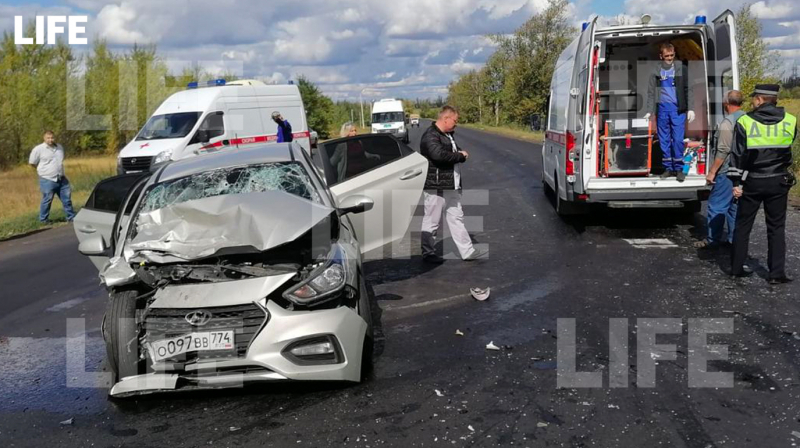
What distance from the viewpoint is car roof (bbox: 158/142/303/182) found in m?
6.04

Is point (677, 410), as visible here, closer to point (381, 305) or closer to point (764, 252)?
point (381, 305)

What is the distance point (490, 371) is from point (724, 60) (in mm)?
6365

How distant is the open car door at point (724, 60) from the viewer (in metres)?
8.77

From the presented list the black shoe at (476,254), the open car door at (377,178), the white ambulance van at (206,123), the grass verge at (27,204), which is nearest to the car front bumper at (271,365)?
the open car door at (377,178)

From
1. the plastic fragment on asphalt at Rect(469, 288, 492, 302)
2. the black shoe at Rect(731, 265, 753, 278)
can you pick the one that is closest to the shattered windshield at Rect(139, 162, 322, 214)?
the plastic fragment on asphalt at Rect(469, 288, 492, 302)

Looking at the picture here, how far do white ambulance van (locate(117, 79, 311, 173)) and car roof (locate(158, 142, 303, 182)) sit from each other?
1076 cm

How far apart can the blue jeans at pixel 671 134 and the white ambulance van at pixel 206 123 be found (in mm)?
10892

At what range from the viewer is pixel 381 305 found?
269 inches

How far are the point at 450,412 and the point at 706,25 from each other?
7558mm

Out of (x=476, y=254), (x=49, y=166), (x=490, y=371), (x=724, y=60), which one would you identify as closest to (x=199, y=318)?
(x=490, y=371)

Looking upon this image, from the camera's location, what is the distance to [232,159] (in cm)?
629

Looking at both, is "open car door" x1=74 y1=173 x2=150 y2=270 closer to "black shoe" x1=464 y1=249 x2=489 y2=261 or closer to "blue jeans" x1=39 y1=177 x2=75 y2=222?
"black shoe" x1=464 y1=249 x2=489 y2=261

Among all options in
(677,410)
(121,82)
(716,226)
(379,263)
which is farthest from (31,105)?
(677,410)

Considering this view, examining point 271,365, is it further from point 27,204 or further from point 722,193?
point 27,204
